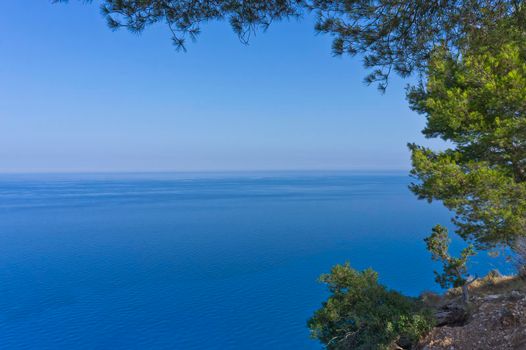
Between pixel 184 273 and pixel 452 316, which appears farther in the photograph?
pixel 184 273

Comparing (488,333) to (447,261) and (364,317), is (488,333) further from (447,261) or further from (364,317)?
(447,261)

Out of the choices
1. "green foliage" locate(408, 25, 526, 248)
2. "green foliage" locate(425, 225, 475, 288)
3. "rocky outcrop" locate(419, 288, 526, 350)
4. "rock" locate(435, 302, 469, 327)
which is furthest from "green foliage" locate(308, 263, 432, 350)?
"green foliage" locate(408, 25, 526, 248)

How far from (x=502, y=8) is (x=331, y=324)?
10848 mm

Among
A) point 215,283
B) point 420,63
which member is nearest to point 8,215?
point 215,283

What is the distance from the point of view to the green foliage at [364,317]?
10523mm

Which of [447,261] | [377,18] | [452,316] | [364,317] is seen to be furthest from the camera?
[447,261]

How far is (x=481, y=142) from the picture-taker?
401 inches

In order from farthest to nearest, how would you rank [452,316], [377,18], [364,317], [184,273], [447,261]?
[184,273]
[447,261]
[452,316]
[364,317]
[377,18]

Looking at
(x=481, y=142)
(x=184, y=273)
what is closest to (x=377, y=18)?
(x=481, y=142)

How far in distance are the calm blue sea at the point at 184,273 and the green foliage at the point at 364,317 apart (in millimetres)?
7581

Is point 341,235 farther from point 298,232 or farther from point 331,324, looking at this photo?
point 331,324

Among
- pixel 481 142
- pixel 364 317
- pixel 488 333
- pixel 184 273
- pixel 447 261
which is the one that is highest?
pixel 481 142

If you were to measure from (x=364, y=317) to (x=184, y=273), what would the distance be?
2115cm

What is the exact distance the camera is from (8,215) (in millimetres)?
59719
